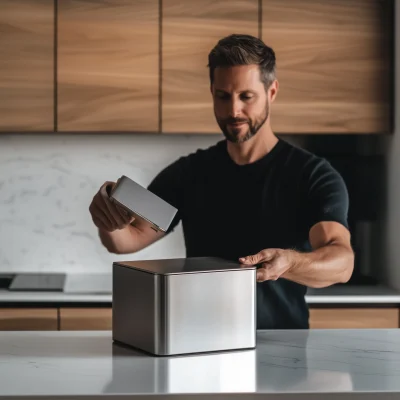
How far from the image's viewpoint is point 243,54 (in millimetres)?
2098

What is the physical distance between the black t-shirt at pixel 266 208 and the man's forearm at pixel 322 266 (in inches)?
5.4

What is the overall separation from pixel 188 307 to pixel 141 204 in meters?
0.23

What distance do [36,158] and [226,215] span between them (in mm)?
1776

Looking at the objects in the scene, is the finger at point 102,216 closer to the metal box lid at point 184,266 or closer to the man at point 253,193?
the metal box lid at point 184,266

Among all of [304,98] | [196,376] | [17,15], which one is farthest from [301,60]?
[196,376]

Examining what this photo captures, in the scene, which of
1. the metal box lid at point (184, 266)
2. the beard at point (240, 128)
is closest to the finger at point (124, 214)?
the metal box lid at point (184, 266)

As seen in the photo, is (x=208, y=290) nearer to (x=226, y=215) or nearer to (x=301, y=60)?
(x=226, y=215)

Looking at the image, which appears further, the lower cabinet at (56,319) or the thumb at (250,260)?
the lower cabinet at (56,319)

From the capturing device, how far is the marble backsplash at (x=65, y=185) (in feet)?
12.3

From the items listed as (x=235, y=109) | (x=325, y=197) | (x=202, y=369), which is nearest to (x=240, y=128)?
(x=235, y=109)

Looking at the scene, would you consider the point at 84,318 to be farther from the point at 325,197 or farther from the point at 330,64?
the point at 330,64

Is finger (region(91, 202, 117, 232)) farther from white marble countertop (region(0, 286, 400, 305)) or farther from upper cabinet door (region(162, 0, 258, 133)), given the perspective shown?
upper cabinet door (region(162, 0, 258, 133))

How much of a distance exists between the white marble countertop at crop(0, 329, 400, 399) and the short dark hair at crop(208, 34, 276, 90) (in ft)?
2.52

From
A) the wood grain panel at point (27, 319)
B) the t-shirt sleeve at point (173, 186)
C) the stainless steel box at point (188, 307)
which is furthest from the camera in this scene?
the wood grain panel at point (27, 319)
